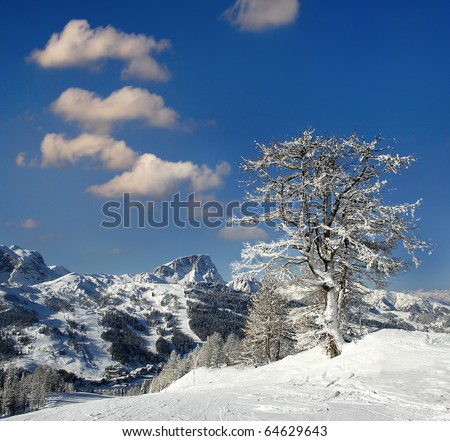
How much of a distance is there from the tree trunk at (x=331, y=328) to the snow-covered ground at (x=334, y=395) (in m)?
0.45

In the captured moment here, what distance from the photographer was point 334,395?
1059 cm

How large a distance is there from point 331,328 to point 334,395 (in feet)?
20.7

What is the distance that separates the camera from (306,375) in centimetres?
1373

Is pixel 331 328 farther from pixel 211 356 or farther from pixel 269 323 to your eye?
pixel 211 356

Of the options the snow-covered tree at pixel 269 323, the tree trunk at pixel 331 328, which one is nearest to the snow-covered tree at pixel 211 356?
the snow-covered tree at pixel 269 323

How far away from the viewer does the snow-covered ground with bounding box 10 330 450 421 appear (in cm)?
837

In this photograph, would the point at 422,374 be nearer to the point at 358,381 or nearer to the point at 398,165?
the point at 358,381

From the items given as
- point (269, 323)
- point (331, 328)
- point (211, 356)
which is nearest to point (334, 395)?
point (331, 328)

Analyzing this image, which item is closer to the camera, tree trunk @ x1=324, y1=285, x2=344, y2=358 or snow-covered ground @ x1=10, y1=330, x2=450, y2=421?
snow-covered ground @ x1=10, y1=330, x2=450, y2=421

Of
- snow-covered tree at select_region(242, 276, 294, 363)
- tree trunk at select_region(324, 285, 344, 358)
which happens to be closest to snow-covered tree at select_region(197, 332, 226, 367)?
snow-covered tree at select_region(242, 276, 294, 363)

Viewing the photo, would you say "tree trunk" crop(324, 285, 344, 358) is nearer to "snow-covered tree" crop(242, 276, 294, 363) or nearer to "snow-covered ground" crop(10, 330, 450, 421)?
"snow-covered ground" crop(10, 330, 450, 421)

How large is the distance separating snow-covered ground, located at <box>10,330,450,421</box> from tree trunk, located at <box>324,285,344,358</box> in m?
0.45

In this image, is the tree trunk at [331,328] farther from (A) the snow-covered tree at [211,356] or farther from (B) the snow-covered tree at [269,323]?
(A) the snow-covered tree at [211,356]

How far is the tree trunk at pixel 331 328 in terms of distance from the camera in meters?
16.5
